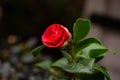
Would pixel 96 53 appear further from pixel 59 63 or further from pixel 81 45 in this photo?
pixel 59 63

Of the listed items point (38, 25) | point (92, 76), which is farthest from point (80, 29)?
point (38, 25)

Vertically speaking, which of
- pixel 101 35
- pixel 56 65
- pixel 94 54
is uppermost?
pixel 94 54

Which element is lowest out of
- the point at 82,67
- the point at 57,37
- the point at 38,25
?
the point at 38,25

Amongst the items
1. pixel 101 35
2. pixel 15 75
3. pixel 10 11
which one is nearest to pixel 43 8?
pixel 10 11

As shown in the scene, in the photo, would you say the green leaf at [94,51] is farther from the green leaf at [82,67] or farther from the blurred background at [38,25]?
the blurred background at [38,25]

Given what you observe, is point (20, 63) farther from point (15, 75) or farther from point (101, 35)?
point (101, 35)

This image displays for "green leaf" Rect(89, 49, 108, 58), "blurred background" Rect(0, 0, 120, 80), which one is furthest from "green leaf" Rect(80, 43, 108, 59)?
"blurred background" Rect(0, 0, 120, 80)

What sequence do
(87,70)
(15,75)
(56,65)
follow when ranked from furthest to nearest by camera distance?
(15,75)
(56,65)
(87,70)
